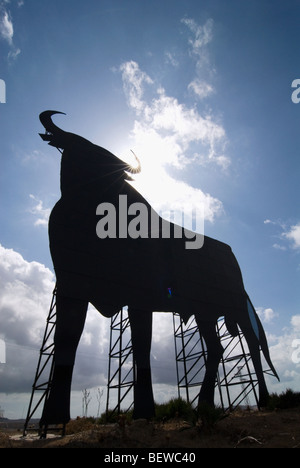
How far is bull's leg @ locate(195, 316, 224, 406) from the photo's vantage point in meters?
9.16

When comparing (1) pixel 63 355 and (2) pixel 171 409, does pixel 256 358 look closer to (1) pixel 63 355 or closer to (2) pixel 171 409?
(2) pixel 171 409

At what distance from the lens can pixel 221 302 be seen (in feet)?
35.4

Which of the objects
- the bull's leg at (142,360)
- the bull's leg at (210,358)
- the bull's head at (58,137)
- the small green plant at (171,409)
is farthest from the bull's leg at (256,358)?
the bull's head at (58,137)

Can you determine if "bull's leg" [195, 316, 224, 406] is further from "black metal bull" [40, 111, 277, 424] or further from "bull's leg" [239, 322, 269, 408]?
"bull's leg" [239, 322, 269, 408]

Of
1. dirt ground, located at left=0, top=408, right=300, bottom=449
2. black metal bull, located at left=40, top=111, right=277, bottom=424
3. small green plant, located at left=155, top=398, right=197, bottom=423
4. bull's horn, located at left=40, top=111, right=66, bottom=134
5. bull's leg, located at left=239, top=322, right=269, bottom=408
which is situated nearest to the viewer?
dirt ground, located at left=0, top=408, right=300, bottom=449

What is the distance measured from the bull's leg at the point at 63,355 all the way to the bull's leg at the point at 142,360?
181 centimetres

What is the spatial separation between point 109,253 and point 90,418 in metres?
7.79

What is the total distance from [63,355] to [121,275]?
106 inches

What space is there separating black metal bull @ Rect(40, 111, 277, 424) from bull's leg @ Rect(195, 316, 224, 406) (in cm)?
3

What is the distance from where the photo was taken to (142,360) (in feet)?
26.0

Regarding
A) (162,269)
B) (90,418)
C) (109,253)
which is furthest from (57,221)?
(90,418)

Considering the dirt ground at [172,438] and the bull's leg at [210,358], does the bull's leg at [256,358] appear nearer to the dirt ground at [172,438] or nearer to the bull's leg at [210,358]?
the bull's leg at [210,358]

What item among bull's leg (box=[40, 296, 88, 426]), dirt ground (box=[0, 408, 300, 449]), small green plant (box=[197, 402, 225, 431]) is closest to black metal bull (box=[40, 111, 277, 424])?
bull's leg (box=[40, 296, 88, 426])

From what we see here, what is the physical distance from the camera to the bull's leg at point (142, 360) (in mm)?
7480
